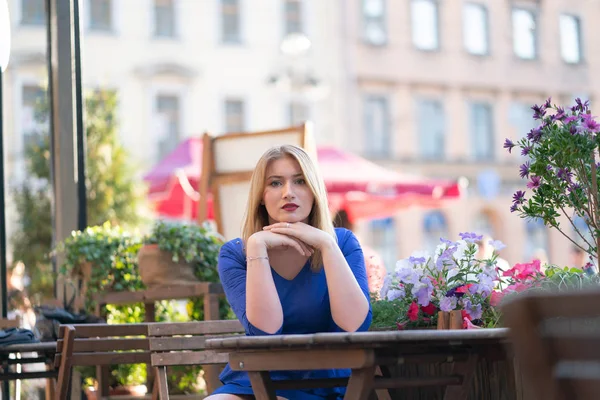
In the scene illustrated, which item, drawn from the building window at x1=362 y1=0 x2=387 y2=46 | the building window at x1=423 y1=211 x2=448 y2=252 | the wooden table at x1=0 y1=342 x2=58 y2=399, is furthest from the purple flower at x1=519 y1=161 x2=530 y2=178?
the building window at x1=362 y1=0 x2=387 y2=46

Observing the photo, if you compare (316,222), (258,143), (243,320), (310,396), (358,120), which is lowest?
(310,396)

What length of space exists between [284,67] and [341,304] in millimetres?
26736

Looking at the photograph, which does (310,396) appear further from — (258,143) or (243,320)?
(258,143)

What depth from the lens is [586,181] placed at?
3123mm

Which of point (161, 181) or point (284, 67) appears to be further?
point (284, 67)

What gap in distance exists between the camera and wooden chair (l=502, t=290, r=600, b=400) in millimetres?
1613

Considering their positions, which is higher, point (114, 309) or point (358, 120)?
point (358, 120)

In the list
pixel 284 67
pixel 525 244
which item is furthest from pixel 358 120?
pixel 525 244

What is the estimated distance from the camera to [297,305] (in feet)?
10.2

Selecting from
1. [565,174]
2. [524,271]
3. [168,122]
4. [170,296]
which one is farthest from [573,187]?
[168,122]

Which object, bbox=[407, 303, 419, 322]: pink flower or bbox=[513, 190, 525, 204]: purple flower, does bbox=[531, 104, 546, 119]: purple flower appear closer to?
bbox=[513, 190, 525, 204]: purple flower

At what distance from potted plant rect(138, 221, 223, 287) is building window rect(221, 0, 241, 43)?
957 inches

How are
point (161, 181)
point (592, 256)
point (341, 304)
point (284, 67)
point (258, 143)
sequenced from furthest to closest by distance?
point (284, 67) < point (161, 181) < point (258, 143) < point (592, 256) < point (341, 304)

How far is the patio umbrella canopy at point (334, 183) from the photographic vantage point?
9523mm
